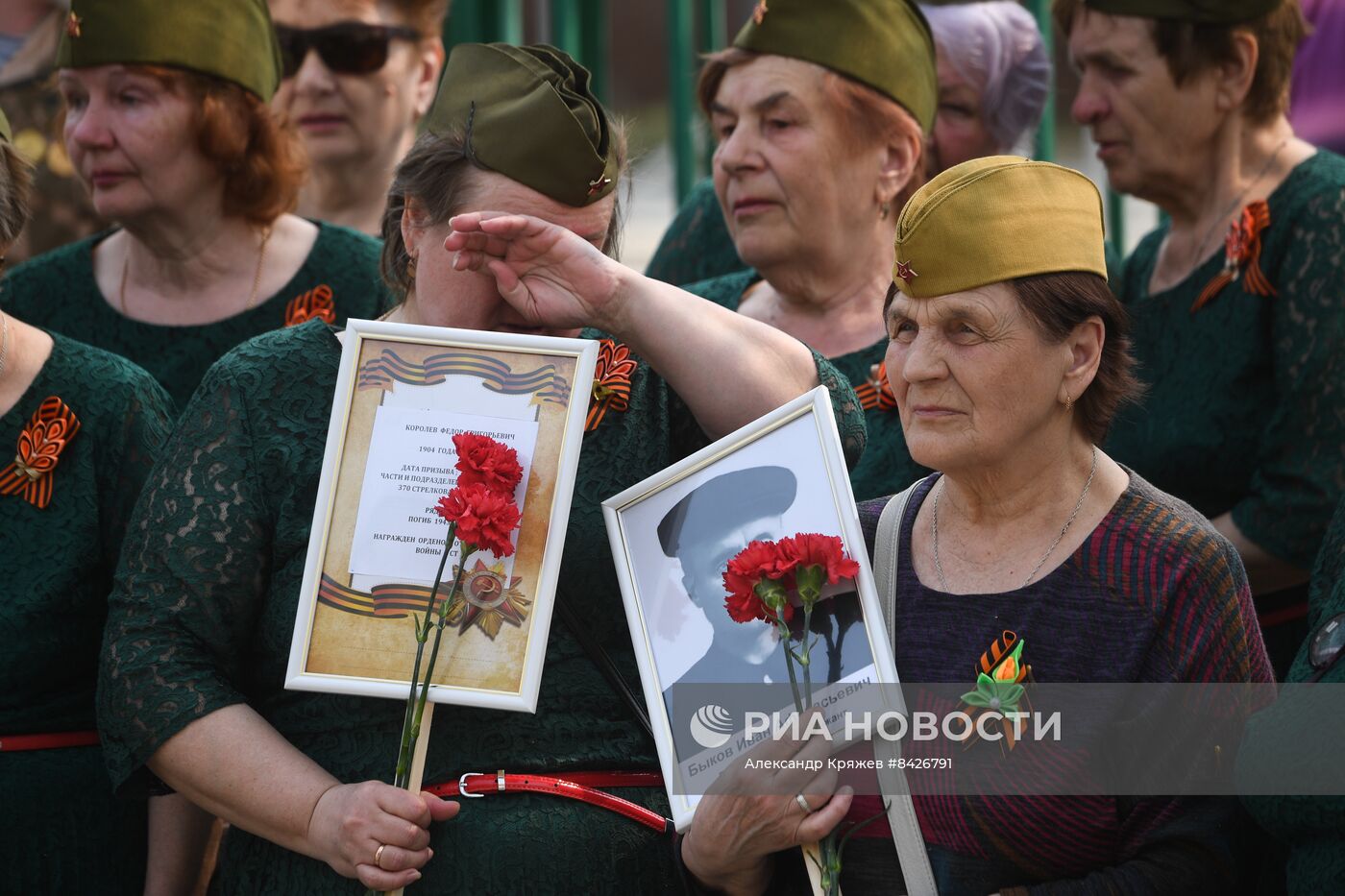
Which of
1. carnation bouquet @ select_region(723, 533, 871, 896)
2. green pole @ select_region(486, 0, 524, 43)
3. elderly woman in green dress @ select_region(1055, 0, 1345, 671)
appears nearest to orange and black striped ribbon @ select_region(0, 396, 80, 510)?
carnation bouquet @ select_region(723, 533, 871, 896)

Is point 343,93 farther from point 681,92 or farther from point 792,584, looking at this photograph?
point 792,584

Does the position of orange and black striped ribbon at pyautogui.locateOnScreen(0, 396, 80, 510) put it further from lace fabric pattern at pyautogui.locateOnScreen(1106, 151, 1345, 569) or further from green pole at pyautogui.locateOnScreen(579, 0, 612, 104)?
green pole at pyautogui.locateOnScreen(579, 0, 612, 104)

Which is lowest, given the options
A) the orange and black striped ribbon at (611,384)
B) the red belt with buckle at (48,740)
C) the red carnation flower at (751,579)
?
the red belt with buckle at (48,740)

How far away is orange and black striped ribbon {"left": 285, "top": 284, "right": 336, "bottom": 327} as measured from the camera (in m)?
3.85

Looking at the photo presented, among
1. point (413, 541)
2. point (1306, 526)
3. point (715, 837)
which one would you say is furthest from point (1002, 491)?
point (1306, 526)

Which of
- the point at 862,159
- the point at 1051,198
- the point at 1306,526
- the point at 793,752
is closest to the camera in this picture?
the point at 793,752

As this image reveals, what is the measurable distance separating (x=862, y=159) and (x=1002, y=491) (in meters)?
1.36

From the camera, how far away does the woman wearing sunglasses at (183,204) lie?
3.78 metres

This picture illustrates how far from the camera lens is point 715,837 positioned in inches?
93.0

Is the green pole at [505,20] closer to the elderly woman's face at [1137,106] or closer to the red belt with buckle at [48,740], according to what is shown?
the elderly woman's face at [1137,106]

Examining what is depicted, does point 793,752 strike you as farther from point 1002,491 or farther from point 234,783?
point 234,783

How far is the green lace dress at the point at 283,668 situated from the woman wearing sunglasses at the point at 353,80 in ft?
7.03

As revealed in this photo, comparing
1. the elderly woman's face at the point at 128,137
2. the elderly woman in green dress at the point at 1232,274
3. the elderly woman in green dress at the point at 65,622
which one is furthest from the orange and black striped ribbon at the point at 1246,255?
the elderly woman's face at the point at 128,137

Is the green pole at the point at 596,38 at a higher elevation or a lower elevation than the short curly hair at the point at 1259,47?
higher
